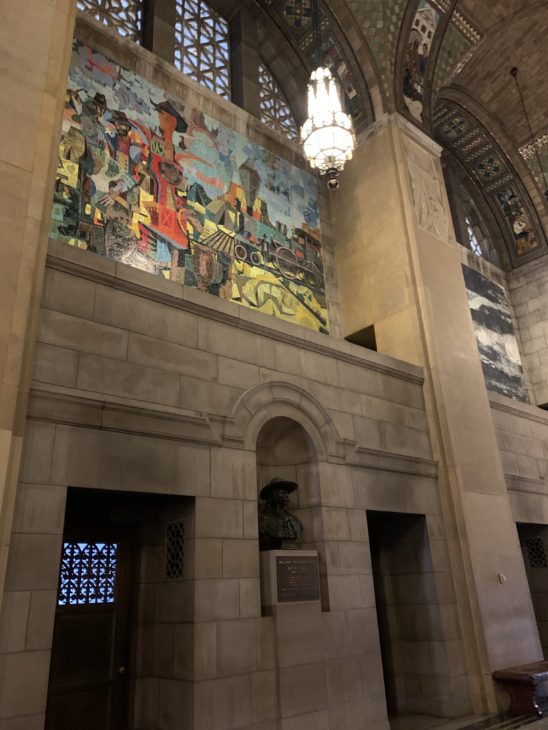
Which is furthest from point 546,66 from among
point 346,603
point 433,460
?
point 346,603

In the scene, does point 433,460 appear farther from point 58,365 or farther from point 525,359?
point 525,359

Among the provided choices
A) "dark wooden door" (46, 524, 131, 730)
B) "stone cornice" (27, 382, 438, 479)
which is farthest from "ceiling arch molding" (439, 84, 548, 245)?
"dark wooden door" (46, 524, 131, 730)

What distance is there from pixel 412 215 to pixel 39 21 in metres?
6.64

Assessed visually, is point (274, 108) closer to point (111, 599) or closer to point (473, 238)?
point (473, 238)

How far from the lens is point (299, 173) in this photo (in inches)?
455

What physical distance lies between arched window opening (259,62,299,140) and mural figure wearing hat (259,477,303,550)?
8.01 meters

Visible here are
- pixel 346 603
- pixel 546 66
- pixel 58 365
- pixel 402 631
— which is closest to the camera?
pixel 58 365

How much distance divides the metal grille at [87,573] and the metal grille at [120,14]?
8.55m

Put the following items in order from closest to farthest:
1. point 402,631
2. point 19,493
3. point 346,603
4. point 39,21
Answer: point 19,493 → point 39,21 → point 346,603 → point 402,631

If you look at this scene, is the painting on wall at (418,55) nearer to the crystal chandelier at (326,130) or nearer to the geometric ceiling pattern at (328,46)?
the geometric ceiling pattern at (328,46)

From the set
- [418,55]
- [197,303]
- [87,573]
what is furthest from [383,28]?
[87,573]

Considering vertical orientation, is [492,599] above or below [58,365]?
below

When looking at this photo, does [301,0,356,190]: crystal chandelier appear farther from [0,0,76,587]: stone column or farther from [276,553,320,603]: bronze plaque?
[276,553,320,603]: bronze plaque

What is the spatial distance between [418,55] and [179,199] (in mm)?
6268
